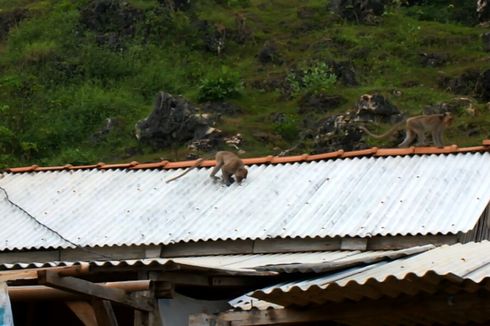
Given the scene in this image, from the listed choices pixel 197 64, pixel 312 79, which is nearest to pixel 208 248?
pixel 312 79

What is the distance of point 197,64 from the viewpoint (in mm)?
29359

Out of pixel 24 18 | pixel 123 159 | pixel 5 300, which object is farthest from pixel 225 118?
pixel 5 300

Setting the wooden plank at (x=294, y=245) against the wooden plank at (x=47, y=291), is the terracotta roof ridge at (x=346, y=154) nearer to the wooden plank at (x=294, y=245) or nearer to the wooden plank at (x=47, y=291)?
the wooden plank at (x=294, y=245)

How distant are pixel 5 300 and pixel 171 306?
5.52 feet

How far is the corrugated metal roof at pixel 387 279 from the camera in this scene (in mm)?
6980

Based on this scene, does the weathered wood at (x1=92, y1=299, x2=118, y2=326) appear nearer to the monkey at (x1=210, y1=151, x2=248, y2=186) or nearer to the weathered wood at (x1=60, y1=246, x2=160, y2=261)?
the weathered wood at (x1=60, y1=246, x2=160, y2=261)

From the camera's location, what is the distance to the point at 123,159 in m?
24.0

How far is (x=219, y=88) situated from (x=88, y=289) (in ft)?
64.0

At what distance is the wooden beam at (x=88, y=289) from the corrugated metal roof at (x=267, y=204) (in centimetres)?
357

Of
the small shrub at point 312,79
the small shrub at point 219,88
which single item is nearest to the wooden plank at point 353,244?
the small shrub at point 312,79

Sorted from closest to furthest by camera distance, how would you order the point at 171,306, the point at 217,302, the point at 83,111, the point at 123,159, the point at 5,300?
the point at 5,300 → the point at 171,306 → the point at 217,302 → the point at 123,159 → the point at 83,111

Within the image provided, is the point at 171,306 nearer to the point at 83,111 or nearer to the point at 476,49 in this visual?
the point at 83,111

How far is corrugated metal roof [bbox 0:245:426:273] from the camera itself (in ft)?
26.0

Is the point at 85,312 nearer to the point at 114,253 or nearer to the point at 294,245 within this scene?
the point at 294,245
